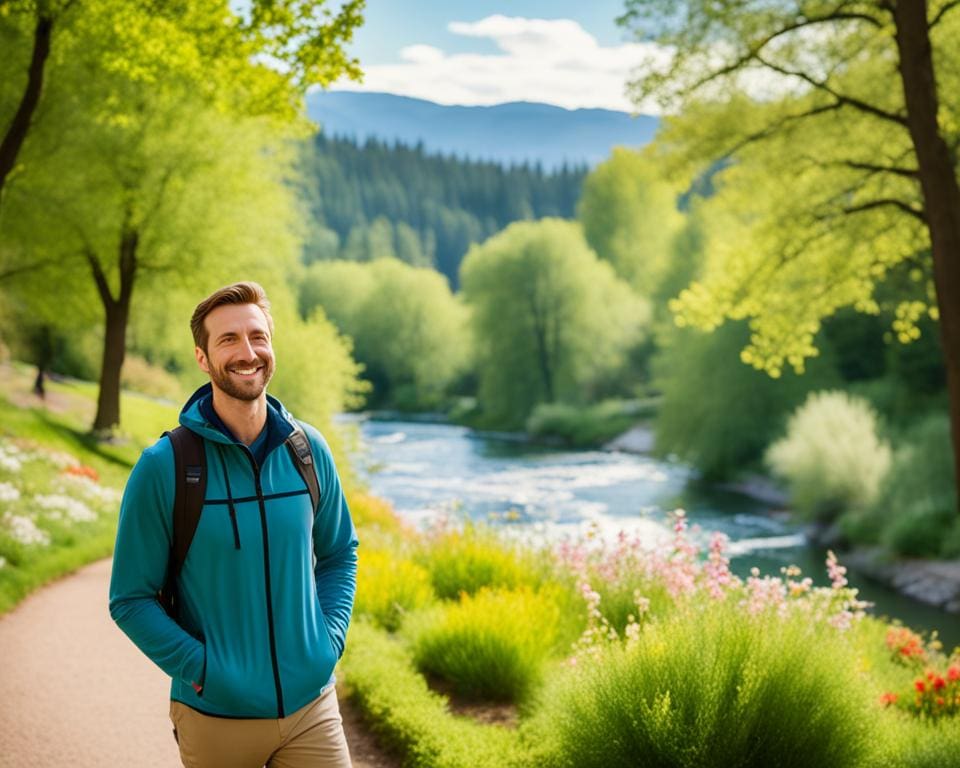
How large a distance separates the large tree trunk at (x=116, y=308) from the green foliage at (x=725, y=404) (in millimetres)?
21099

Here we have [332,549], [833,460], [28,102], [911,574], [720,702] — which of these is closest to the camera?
[332,549]

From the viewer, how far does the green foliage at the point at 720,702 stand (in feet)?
16.0

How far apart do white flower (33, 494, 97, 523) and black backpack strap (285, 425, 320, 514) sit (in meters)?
10.9

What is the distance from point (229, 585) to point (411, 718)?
3476mm

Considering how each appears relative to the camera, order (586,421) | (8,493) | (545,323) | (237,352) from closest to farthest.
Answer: (237,352), (8,493), (586,421), (545,323)

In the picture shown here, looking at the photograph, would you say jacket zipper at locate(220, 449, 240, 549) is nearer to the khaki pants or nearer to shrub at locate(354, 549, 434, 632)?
the khaki pants

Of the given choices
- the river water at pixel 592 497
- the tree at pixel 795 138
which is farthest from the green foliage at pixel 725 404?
the tree at pixel 795 138

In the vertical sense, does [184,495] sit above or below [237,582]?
above

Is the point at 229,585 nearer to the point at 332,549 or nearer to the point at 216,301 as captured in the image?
the point at 332,549

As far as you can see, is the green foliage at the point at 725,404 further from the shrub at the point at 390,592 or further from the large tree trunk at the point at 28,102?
the large tree trunk at the point at 28,102

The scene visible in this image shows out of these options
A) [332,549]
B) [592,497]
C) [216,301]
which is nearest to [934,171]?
[332,549]

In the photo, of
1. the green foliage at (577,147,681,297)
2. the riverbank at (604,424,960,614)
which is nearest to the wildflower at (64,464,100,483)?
the riverbank at (604,424,960,614)

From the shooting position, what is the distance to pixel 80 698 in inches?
282

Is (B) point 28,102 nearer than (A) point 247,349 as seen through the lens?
No
